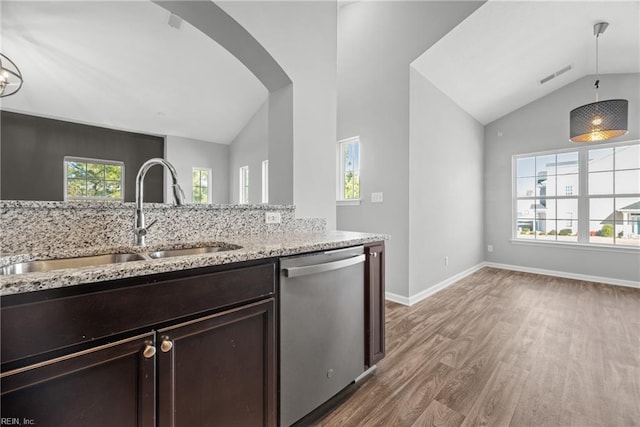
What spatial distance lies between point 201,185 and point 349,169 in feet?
14.4

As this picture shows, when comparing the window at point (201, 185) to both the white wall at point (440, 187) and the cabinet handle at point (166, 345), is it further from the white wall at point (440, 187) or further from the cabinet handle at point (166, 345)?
the cabinet handle at point (166, 345)

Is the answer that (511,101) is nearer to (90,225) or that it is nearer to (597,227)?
(597,227)

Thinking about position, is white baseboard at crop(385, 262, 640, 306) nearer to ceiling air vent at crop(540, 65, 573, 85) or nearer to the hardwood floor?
the hardwood floor

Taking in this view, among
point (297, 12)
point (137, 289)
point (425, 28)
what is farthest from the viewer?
point (425, 28)

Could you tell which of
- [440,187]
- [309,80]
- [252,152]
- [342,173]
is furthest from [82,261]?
[252,152]

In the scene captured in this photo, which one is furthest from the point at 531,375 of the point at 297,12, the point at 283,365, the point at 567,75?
the point at 567,75

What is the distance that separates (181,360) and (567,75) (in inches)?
231

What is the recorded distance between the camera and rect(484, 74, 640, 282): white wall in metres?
3.83

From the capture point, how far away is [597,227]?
13.4ft

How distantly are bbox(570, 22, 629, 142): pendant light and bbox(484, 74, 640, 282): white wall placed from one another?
4.96 ft

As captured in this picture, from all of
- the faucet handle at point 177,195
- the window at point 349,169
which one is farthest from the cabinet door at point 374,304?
the window at point 349,169

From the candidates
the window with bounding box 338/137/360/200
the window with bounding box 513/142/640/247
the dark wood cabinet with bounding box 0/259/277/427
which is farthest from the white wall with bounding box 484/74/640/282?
the dark wood cabinet with bounding box 0/259/277/427

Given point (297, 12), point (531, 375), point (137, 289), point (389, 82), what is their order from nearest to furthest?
point (137, 289), point (531, 375), point (297, 12), point (389, 82)

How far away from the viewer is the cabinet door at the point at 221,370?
0.83 meters
